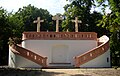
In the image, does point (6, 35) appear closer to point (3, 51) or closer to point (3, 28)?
point (3, 28)

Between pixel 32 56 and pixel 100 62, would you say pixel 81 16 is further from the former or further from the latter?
pixel 32 56

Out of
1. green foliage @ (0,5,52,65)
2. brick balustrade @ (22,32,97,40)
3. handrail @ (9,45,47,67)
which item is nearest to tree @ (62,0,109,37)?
green foliage @ (0,5,52,65)

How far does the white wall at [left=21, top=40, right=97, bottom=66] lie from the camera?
23.3 meters

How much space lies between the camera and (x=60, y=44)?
77.3 ft

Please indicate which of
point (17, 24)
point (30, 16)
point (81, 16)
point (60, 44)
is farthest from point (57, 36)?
point (30, 16)

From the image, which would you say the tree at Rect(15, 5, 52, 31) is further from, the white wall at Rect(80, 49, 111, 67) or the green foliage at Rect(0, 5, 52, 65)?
the white wall at Rect(80, 49, 111, 67)

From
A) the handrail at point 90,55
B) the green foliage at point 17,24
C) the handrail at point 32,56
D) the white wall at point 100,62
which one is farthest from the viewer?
the green foliage at point 17,24

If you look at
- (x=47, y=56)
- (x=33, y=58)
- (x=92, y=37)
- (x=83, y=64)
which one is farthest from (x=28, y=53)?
(x=92, y=37)

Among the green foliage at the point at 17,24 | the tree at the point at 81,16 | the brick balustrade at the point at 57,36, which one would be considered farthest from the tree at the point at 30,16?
the brick balustrade at the point at 57,36

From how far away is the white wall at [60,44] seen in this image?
23.3m

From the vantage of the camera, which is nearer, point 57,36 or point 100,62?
point 100,62

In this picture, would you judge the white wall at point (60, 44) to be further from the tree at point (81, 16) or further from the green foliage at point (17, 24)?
the tree at point (81, 16)

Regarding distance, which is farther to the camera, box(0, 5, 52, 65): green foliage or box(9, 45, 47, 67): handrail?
box(0, 5, 52, 65): green foliage

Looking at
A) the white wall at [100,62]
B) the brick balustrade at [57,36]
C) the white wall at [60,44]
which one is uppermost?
the brick balustrade at [57,36]
